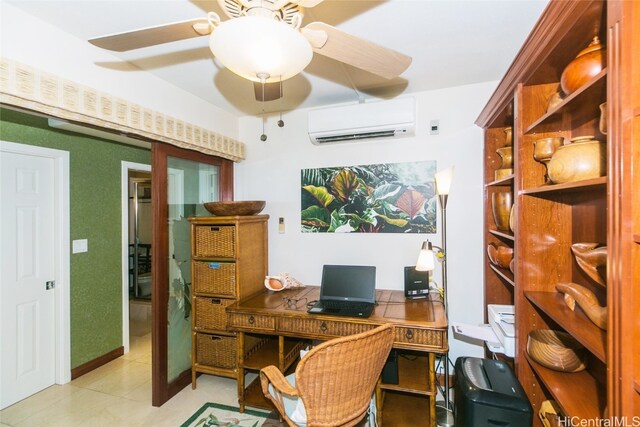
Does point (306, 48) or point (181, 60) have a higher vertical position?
point (181, 60)

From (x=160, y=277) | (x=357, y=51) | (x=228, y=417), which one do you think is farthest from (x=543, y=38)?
(x=228, y=417)

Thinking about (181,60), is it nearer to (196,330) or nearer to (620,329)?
(196,330)

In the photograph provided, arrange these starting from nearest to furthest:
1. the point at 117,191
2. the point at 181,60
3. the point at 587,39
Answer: the point at 587,39
the point at 181,60
the point at 117,191

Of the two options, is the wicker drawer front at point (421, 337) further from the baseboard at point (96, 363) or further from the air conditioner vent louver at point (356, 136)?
the baseboard at point (96, 363)

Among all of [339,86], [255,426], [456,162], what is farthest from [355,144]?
[255,426]

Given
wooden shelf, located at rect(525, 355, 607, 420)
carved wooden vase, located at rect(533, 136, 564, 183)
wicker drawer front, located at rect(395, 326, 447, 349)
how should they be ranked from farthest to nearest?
wicker drawer front, located at rect(395, 326, 447, 349), carved wooden vase, located at rect(533, 136, 564, 183), wooden shelf, located at rect(525, 355, 607, 420)

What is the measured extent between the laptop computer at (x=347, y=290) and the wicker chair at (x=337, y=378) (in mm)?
567

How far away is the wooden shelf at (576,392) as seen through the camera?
114 cm

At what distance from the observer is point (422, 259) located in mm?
2039

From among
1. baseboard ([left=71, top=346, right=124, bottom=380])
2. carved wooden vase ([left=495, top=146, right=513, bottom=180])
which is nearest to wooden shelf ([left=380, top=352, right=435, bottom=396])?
carved wooden vase ([left=495, top=146, right=513, bottom=180])

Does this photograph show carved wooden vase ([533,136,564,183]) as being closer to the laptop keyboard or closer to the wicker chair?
the wicker chair

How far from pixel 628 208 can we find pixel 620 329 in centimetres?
33

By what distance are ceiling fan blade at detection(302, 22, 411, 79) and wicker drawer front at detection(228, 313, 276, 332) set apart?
5.68 ft

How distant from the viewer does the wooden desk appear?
1880 mm
